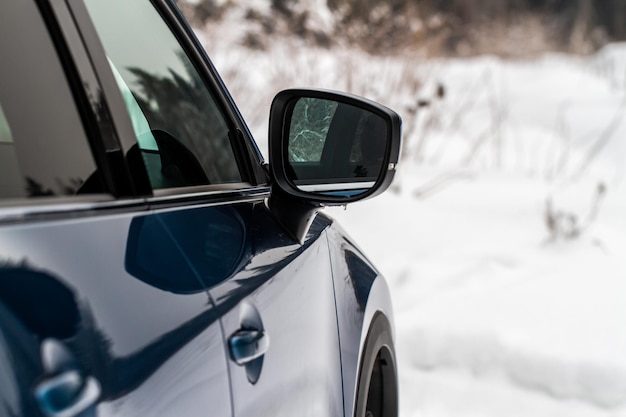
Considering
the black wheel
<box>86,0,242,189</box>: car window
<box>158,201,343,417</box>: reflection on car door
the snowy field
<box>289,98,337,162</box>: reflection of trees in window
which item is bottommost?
the snowy field

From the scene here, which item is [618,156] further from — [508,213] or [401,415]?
[401,415]

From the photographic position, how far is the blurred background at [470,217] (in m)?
3.85

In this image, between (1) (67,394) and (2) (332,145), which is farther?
(2) (332,145)

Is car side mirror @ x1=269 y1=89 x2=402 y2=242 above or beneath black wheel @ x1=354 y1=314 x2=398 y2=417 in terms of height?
above

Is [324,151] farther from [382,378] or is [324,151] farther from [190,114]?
[382,378]

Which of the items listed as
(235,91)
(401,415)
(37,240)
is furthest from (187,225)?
(235,91)

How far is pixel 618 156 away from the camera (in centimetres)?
949

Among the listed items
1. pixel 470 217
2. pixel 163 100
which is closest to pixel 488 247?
pixel 470 217

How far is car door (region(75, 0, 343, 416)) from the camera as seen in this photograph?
4.31ft

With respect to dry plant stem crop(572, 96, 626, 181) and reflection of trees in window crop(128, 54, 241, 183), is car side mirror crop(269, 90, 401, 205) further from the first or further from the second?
dry plant stem crop(572, 96, 626, 181)

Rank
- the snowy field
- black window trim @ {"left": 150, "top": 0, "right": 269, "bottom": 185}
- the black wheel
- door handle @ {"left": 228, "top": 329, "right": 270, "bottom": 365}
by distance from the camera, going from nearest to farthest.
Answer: door handle @ {"left": 228, "top": 329, "right": 270, "bottom": 365} < black window trim @ {"left": 150, "top": 0, "right": 269, "bottom": 185} < the black wheel < the snowy field

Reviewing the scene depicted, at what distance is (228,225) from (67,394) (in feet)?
2.03

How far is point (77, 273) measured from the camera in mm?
964

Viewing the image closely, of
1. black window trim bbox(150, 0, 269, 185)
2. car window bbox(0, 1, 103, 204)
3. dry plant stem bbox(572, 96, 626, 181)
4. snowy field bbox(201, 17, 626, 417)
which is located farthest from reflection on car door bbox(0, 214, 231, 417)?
dry plant stem bbox(572, 96, 626, 181)
